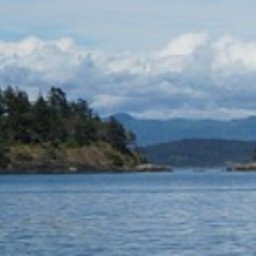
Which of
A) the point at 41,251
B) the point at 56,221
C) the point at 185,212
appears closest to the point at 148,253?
the point at 41,251

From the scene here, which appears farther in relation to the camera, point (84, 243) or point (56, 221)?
point (56, 221)

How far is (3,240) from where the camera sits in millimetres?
68375

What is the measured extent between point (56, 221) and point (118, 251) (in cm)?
2612

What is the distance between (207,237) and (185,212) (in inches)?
1181

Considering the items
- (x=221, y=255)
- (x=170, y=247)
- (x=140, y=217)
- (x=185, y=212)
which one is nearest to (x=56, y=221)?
(x=140, y=217)

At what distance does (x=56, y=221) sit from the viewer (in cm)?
8731

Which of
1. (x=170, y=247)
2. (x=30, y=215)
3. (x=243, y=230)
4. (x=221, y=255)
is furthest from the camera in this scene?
(x=30, y=215)

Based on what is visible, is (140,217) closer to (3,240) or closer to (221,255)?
(3,240)

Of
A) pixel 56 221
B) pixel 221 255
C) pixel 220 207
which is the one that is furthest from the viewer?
pixel 220 207

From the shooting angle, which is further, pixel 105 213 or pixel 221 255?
pixel 105 213

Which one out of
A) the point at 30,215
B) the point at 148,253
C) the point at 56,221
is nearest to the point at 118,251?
the point at 148,253

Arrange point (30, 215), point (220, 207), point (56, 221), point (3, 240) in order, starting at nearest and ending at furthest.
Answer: point (3, 240), point (56, 221), point (30, 215), point (220, 207)

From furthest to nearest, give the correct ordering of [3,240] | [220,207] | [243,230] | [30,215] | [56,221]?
[220,207]
[30,215]
[56,221]
[243,230]
[3,240]

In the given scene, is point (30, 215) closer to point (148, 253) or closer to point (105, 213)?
point (105, 213)
